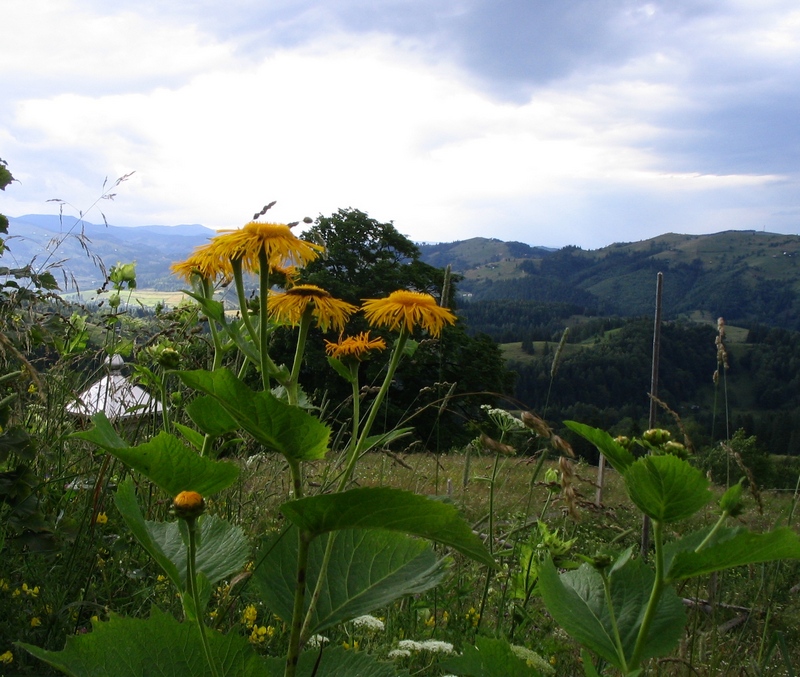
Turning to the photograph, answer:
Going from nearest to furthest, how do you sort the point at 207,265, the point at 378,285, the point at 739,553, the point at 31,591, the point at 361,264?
the point at 739,553
the point at 207,265
the point at 31,591
the point at 378,285
the point at 361,264

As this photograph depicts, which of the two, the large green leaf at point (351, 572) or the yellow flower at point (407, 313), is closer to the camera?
the large green leaf at point (351, 572)

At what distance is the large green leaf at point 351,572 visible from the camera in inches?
47.6

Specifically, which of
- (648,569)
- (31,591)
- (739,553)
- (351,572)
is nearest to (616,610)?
(648,569)

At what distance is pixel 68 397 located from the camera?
3.40 m

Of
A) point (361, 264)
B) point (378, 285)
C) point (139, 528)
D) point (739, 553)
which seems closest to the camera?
point (139, 528)

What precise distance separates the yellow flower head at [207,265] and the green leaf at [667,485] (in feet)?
3.38

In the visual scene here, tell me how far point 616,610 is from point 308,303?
108 centimetres

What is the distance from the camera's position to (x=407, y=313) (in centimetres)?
141

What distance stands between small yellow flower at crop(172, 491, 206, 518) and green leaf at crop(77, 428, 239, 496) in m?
0.06

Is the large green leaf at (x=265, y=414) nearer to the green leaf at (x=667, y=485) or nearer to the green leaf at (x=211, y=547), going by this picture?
the green leaf at (x=211, y=547)

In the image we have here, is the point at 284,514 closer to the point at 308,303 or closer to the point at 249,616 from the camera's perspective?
the point at 308,303

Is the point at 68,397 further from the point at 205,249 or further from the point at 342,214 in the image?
the point at 342,214

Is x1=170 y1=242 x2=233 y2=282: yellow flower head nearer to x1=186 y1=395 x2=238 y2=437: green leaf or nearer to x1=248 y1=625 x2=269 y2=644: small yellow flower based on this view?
x1=186 y1=395 x2=238 y2=437: green leaf

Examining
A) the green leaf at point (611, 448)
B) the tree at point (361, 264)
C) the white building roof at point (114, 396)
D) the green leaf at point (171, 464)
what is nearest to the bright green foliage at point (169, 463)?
the green leaf at point (171, 464)
